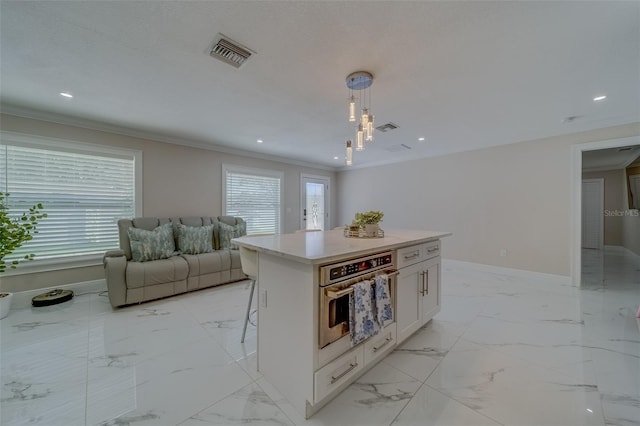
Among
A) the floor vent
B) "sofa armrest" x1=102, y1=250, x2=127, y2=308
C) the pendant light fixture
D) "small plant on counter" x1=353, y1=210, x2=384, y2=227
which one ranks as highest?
the floor vent

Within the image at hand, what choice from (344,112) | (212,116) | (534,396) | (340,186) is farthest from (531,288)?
(212,116)

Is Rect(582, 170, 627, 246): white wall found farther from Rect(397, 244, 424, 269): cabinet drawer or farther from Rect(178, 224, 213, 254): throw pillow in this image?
Rect(178, 224, 213, 254): throw pillow

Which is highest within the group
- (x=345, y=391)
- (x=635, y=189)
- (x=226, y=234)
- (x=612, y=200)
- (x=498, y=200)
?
(x=635, y=189)

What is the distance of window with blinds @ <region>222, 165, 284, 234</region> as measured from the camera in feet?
16.0

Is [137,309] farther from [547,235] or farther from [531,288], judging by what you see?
[547,235]

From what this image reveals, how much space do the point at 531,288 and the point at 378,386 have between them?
10.9 ft

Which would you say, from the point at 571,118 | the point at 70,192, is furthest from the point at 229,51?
the point at 571,118

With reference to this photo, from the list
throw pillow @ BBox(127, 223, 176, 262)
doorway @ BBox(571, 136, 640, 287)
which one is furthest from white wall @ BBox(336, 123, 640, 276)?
throw pillow @ BBox(127, 223, 176, 262)

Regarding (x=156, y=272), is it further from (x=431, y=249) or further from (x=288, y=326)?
(x=431, y=249)

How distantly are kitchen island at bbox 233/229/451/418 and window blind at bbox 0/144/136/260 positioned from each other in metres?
2.86

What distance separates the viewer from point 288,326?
1501 mm

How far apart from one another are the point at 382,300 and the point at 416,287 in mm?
639

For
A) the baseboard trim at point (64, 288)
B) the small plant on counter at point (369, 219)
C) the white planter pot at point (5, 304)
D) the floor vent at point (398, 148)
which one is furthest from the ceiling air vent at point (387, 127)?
the white planter pot at point (5, 304)

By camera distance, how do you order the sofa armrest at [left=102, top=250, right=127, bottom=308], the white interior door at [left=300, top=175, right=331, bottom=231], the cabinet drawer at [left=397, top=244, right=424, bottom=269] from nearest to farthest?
the cabinet drawer at [left=397, top=244, right=424, bottom=269] < the sofa armrest at [left=102, top=250, right=127, bottom=308] < the white interior door at [left=300, top=175, right=331, bottom=231]
